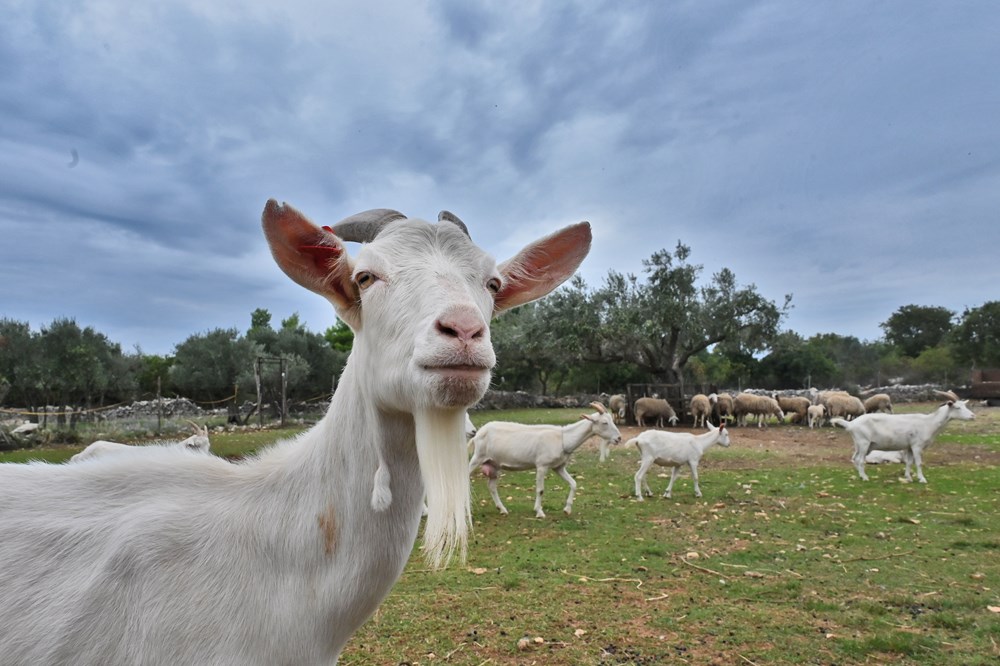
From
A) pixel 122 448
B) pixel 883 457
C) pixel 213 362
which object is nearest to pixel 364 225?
pixel 122 448

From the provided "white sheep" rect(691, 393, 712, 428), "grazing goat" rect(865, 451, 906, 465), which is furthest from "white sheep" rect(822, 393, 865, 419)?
"grazing goat" rect(865, 451, 906, 465)

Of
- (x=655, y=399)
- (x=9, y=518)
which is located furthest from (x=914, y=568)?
(x=655, y=399)

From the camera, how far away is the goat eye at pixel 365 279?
80.8 inches

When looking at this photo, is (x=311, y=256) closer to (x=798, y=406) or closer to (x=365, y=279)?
(x=365, y=279)

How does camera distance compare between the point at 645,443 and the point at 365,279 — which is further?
the point at 645,443

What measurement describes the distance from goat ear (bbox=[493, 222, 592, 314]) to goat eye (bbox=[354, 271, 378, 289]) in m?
0.58

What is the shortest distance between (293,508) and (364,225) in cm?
116

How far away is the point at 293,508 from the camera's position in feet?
6.86

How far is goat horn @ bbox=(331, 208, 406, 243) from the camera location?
2383 millimetres

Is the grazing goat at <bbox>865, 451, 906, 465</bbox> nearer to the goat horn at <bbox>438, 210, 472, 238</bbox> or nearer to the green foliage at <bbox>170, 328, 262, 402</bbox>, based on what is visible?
the goat horn at <bbox>438, 210, 472, 238</bbox>

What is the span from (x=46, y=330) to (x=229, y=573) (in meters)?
35.9

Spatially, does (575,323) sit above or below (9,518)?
above

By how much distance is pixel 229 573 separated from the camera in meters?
1.92

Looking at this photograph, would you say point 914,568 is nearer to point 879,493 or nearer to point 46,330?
point 879,493
